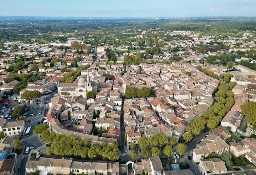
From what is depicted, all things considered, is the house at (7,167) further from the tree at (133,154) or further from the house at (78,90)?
the house at (78,90)

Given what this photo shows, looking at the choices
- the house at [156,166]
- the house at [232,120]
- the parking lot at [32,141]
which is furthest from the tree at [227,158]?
the parking lot at [32,141]

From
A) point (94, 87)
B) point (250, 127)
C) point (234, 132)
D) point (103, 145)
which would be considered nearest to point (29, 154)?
point (103, 145)

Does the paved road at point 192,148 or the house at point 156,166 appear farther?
the paved road at point 192,148

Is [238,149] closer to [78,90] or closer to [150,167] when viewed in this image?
[150,167]

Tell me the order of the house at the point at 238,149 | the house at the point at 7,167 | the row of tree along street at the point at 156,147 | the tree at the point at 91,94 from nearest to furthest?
the house at the point at 7,167
the row of tree along street at the point at 156,147
the house at the point at 238,149
the tree at the point at 91,94

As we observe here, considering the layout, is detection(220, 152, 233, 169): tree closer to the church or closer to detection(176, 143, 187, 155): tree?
detection(176, 143, 187, 155): tree

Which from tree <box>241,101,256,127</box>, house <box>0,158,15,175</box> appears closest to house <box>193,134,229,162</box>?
tree <box>241,101,256,127</box>
